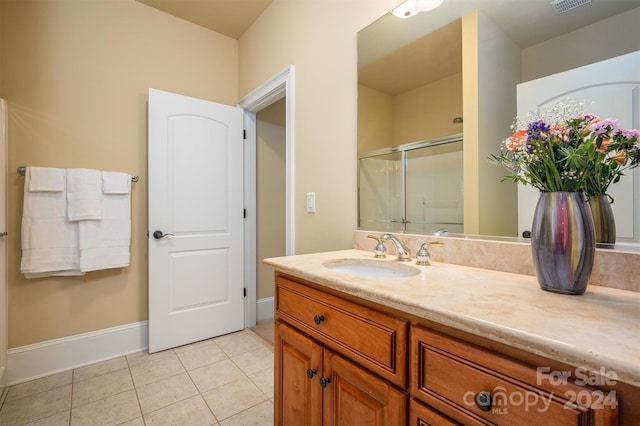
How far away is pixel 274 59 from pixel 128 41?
112 centimetres

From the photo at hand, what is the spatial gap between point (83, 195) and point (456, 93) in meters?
2.31

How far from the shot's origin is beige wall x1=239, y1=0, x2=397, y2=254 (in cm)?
159

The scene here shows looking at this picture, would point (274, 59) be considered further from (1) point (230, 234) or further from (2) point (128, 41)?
(1) point (230, 234)

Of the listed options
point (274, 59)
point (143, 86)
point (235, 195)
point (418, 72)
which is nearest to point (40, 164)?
point (143, 86)

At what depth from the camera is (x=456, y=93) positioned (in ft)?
3.93

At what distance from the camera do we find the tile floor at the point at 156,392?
4.93ft

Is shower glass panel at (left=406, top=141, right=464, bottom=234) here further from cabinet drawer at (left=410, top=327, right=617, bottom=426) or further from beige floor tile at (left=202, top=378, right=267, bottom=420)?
beige floor tile at (left=202, top=378, right=267, bottom=420)

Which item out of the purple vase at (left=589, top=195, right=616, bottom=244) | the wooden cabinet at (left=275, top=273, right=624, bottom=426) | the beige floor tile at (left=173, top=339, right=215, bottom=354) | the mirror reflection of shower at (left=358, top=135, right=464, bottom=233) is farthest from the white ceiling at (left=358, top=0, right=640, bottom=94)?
the beige floor tile at (left=173, top=339, right=215, bottom=354)

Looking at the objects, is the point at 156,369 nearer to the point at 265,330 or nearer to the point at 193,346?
the point at 193,346

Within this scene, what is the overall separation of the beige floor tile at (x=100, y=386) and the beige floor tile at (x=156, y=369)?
0.05 m

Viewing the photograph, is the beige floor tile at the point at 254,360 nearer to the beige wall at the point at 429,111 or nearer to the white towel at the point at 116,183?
the white towel at the point at 116,183

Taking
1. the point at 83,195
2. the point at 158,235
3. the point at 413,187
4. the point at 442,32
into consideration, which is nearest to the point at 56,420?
the point at 158,235

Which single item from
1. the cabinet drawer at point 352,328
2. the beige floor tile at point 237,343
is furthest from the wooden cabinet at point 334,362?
the beige floor tile at point 237,343

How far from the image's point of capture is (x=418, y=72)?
134cm
